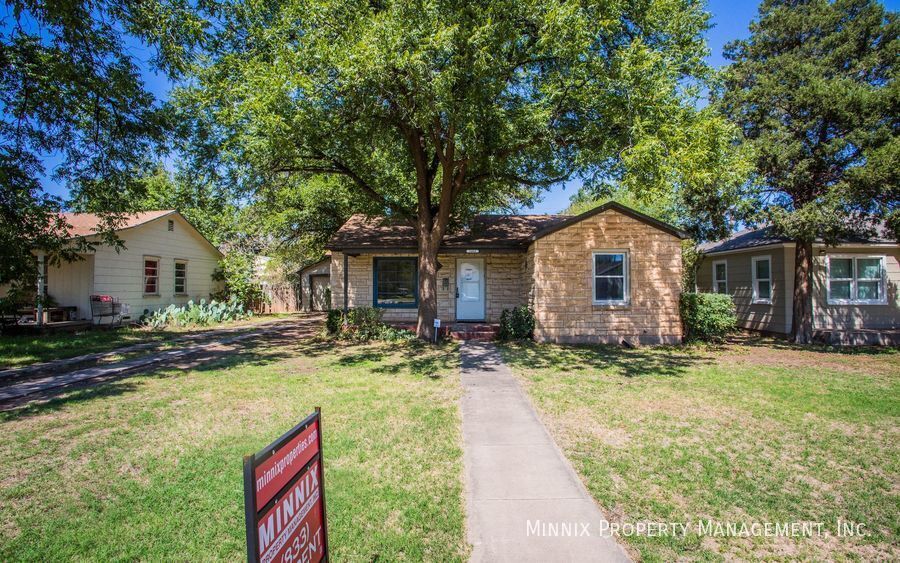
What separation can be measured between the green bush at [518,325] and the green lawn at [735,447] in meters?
3.53

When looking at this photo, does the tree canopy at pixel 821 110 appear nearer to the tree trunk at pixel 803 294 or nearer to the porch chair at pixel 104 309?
the tree trunk at pixel 803 294

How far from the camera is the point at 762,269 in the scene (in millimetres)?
15000

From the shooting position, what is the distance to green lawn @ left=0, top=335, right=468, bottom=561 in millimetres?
3021

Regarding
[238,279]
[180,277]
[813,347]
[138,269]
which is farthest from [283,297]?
[813,347]

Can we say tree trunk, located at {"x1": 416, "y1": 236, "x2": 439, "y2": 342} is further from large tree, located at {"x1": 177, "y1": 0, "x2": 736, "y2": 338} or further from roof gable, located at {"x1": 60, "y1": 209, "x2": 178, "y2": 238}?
roof gable, located at {"x1": 60, "y1": 209, "x2": 178, "y2": 238}

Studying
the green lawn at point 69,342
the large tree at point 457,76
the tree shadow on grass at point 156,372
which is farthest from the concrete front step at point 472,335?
the green lawn at point 69,342

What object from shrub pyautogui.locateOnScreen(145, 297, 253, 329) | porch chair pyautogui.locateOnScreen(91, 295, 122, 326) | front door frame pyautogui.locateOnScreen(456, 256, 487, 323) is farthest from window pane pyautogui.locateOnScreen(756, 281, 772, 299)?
porch chair pyautogui.locateOnScreen(91, 295, 122, 326)

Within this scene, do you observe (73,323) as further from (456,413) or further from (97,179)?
(456,413)

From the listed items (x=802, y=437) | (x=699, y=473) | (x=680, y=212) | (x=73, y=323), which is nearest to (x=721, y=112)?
(x=680, y=212)

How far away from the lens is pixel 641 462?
430cm

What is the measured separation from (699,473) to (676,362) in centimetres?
633

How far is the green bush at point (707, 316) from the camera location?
38.5 ft

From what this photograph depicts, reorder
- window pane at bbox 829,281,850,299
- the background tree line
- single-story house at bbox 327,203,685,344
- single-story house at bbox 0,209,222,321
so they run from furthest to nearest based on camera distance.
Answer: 1. single-story house at bbox 0,209,222,321
2. window pane at bbox 829,281,850,299
3. single-story house at bbox 327,203,685,344
4. the background tree line

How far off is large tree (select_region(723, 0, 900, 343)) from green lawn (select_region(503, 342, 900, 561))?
14.0ft
